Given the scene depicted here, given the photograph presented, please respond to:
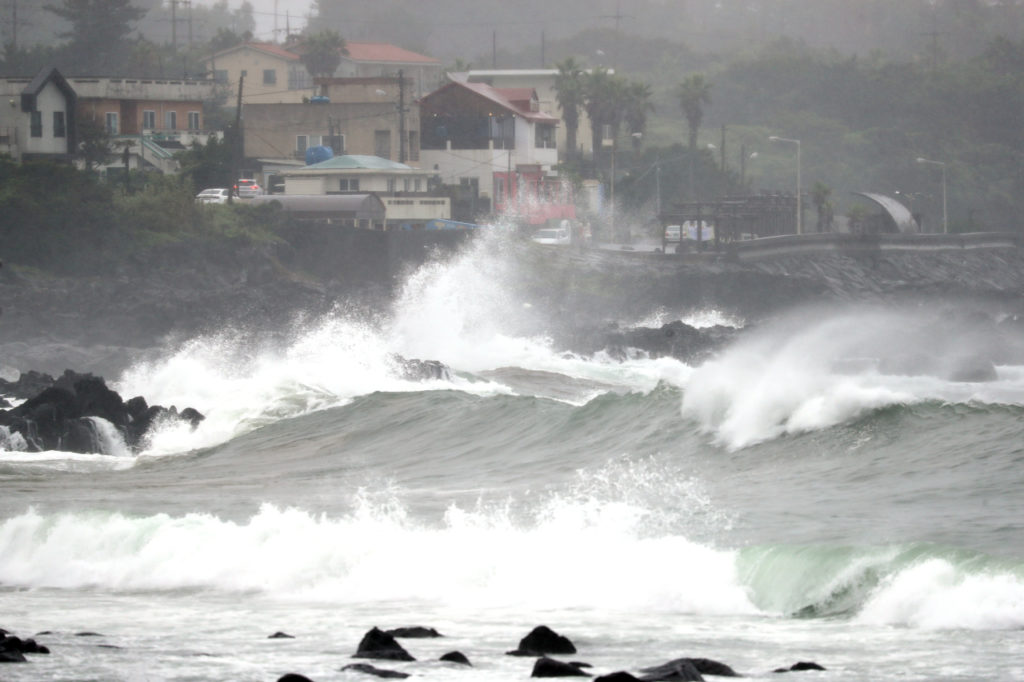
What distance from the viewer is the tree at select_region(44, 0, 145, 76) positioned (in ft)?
336

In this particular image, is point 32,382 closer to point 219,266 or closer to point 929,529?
point 219,266

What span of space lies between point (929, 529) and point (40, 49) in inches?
3638

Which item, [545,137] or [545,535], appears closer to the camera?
[545,535]

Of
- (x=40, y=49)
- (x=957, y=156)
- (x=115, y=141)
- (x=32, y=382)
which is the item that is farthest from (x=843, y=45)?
(x=32, y=382)

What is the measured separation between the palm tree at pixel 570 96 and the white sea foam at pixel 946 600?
76.2m

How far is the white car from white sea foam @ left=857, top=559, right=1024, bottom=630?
183ft

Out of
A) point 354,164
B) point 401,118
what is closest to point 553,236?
point 354,164

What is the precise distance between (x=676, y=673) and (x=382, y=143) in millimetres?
66866

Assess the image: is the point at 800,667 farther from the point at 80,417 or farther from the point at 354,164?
the point at 354,164

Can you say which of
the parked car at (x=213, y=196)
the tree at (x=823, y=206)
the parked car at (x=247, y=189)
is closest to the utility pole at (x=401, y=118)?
the parked car at (x=247, y=189)

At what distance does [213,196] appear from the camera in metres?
63.7

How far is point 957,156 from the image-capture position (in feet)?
Result: 374

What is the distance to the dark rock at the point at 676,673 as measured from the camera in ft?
34.7

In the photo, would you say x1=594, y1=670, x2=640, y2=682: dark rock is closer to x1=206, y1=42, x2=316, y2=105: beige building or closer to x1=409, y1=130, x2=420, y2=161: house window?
x1=409, y1=130, x2=420, y2=161: house window
